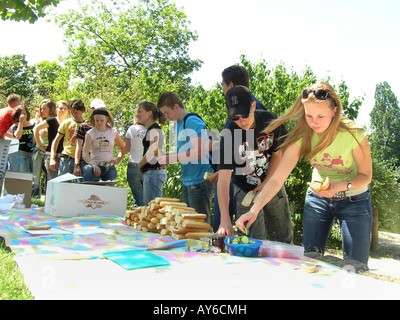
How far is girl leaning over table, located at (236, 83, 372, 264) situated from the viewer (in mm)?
2389

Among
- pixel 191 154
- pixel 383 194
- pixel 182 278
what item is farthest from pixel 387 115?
pixel 182 278

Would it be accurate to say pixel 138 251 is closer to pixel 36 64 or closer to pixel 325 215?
pixel 325 215

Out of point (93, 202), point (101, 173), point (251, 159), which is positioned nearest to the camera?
point (251, 159)

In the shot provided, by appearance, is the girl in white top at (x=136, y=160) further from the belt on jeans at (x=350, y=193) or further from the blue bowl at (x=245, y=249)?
the belt on jeans at (x=350, y=193)

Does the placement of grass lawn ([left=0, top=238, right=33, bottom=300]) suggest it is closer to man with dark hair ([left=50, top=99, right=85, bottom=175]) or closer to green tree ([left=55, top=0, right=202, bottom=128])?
man with dark hair ([left=50, top=99, right=85, bottom=175])

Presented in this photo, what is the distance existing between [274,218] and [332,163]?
75 centimetres

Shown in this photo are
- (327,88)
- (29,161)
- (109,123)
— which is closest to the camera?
(327,88)

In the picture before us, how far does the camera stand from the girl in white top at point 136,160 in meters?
5.14

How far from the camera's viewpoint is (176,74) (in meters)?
29.0

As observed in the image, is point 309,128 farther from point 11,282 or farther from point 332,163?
point 11,282

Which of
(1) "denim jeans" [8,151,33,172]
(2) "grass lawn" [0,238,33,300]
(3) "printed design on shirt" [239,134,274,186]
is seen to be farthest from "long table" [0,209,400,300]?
(1) "denim jeans" [8,151,33,172]

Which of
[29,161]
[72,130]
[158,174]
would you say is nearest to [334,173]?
[158,174]

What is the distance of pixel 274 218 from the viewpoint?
3.11 meters
